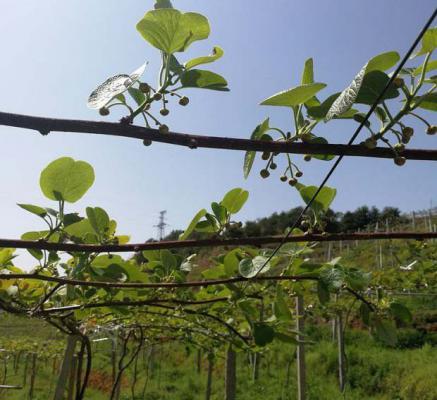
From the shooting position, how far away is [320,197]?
1.00 meters

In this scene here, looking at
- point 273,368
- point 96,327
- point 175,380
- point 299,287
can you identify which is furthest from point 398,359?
point 299,287

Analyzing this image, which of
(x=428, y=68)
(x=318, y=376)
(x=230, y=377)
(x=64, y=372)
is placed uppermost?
(x=428, y=68)

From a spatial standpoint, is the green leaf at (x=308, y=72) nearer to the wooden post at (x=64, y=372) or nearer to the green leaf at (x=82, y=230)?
the green leaf at (x=82, y=230)

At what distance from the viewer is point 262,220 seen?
36062mm

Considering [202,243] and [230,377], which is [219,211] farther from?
[230,377]

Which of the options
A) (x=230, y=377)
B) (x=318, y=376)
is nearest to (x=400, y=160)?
(x=230, y=377)

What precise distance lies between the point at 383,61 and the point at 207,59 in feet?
0.82

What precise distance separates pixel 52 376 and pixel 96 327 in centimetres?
1028

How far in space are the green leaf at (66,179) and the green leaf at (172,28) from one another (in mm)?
347

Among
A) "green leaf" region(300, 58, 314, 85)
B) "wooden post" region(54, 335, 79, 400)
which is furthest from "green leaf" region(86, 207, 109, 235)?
"wooden post" region(54, 335, 79, 400)

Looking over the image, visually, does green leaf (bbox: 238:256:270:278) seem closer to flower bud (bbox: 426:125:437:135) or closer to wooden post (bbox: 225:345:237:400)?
flower bud (bbox: 426:125:437:135)

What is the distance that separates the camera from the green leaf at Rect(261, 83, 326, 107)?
1.90ft

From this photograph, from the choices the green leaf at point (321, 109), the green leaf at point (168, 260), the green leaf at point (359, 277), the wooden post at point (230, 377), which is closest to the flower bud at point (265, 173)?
the green leaf at point (321, 109)

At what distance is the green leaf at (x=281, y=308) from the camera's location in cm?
114
